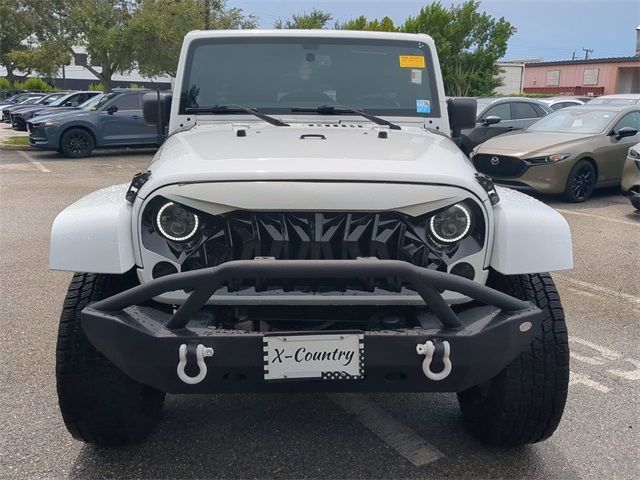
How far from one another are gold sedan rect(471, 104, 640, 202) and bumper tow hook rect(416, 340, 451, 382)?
306 inches

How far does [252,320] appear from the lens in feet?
8.40

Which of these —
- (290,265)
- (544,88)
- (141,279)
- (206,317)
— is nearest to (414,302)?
(290,265)

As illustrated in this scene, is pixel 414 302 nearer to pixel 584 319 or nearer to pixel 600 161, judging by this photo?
pixel 584 319

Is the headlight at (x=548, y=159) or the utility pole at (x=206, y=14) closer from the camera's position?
the headlight at (x=548, y=159)

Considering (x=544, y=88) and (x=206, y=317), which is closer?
(x=206, y=317)

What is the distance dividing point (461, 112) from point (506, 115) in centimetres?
996

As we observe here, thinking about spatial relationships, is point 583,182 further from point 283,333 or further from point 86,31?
point 86,31

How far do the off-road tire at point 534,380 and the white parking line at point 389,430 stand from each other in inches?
12.8

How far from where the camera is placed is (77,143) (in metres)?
16.0

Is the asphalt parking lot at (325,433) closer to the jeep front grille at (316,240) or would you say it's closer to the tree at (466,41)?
the jeep front grille at (316,240)

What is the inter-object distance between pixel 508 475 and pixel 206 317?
4.80ft

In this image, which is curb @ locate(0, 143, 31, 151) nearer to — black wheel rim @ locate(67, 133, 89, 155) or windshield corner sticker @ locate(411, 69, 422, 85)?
black wheel rim @ locate(67, 133, 89, 155)

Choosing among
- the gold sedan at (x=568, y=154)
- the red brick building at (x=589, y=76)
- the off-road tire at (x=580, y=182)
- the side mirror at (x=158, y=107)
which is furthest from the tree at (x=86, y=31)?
the red brick building at (x=589, y=76)

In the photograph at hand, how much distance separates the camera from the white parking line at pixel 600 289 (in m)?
5.32
